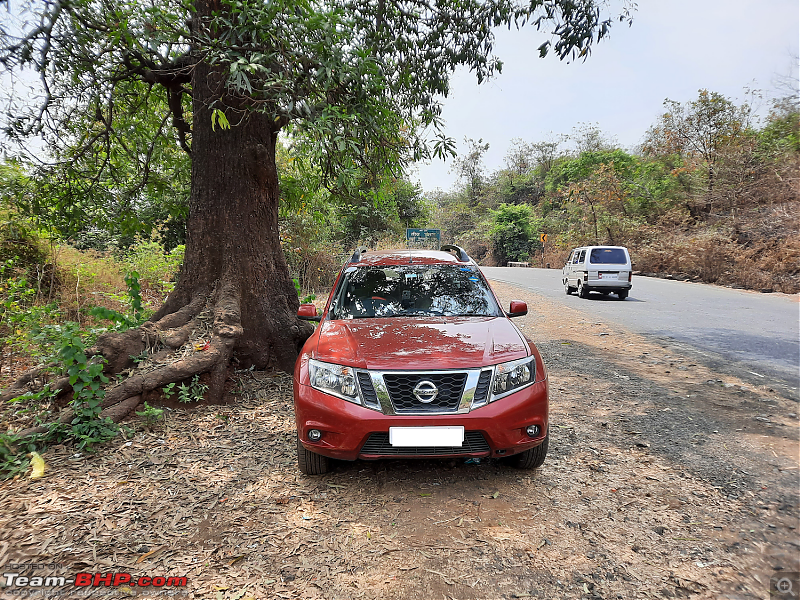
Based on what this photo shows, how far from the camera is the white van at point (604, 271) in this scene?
15.2 meters

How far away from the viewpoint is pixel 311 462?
10.4 ft

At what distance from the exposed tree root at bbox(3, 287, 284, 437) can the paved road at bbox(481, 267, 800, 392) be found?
646 centimetres

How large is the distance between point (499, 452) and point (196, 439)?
2636mm

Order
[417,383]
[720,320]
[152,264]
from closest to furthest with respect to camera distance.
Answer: [417,383] < [720,320] < [152,264]

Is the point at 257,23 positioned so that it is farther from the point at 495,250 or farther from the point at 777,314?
the point at 495,250

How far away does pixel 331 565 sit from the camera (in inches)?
92.2

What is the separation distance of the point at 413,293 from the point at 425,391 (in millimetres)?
1408

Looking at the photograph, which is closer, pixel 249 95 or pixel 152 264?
pixel 249 95

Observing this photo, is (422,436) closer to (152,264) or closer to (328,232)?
(152,264)

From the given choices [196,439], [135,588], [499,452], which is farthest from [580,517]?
[196,439]

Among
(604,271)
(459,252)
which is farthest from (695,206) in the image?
(459,252)

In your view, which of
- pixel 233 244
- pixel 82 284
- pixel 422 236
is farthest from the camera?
pixel 422 236

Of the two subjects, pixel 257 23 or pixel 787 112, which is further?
pixel 787 112

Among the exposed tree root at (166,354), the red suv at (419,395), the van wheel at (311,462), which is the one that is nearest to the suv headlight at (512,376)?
the red suv at (419,395)
